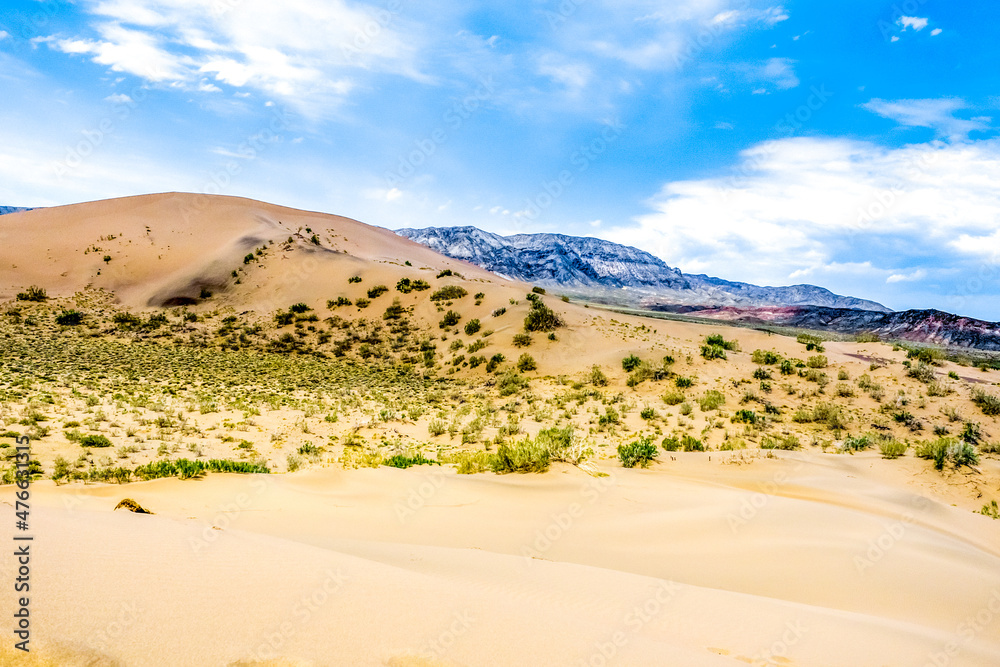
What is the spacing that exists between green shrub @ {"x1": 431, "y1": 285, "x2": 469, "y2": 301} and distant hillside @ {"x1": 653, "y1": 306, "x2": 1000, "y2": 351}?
4130 cm

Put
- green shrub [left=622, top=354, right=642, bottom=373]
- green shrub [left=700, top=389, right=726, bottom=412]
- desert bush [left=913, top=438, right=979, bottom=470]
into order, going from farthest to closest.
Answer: green shrub [left=622, top=354, right=642, bottom=373], green shrub [left=700, top=389, right=726, bottom=412], desert bush [left=913, top=438, right=979, bottom=470]

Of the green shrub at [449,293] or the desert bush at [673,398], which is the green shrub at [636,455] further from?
the green shrub at [449,293]

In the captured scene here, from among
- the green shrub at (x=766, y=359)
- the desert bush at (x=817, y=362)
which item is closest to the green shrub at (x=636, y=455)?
the green shrub at (x=766, y=359)

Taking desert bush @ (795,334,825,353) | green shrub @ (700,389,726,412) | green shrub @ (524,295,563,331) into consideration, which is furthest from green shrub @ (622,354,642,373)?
desert bush @ (795,334,825,353)

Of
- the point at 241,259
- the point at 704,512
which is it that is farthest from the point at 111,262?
the point at 704,512

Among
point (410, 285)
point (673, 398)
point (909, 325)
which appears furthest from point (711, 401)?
point (909, 325)

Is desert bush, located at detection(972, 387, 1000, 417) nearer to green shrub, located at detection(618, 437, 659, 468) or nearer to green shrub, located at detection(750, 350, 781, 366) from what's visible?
green shrub, located at detection(750, 350, 781, 366)

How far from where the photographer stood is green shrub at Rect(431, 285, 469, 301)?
3538cm

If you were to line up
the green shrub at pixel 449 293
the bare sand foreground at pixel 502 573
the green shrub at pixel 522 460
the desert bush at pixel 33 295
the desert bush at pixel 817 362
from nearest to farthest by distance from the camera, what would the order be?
1. the bare sand foreground at pixel 502 573
2. the green shrub at pixel 522 460
3. the desert bush at pixel 817 362
4. the green shrub at pixel 449 293
5. the desert bush at pixel 33 295

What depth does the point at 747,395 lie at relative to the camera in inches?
683

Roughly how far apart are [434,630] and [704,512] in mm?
4667

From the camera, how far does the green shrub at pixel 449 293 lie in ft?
116

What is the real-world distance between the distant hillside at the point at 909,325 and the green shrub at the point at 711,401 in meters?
38.9

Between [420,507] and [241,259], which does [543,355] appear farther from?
[241,259]
